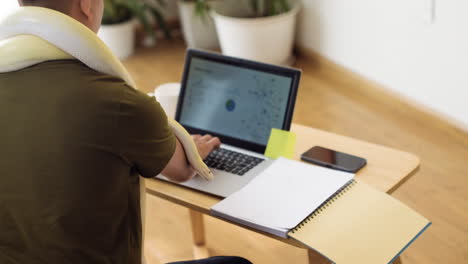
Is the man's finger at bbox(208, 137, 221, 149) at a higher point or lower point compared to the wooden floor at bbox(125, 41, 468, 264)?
higher

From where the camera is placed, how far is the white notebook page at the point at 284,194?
1264 mm

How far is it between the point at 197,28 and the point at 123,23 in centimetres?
45

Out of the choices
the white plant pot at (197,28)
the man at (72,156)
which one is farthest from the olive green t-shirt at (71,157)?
the white plant pot at (197,28)

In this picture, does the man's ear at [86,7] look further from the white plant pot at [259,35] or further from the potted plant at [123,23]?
the potted plant at [123,23]

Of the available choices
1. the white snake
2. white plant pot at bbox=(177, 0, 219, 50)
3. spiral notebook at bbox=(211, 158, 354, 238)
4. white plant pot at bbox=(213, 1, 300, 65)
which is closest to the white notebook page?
spiral notebook at bbox=(211, 158, 354, 238)

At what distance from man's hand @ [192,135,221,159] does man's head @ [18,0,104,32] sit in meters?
0.45

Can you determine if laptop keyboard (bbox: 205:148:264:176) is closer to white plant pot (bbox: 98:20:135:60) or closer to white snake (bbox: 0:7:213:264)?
white snake (bbox: 0:7:213:264)

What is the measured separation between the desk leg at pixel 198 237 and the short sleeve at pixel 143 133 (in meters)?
0.98

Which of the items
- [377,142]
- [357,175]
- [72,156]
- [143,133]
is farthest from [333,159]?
[377,142]

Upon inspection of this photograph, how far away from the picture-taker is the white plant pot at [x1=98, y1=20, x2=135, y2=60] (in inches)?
152

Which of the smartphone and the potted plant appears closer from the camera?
the smartphone

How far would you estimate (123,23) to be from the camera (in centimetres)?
389

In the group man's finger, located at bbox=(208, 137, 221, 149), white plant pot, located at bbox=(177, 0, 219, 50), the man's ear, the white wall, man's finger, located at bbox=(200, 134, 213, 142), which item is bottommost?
white plant pot, located at bbox=(177, 0, 219, 50)

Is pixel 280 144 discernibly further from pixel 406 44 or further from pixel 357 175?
pixel 406 44
